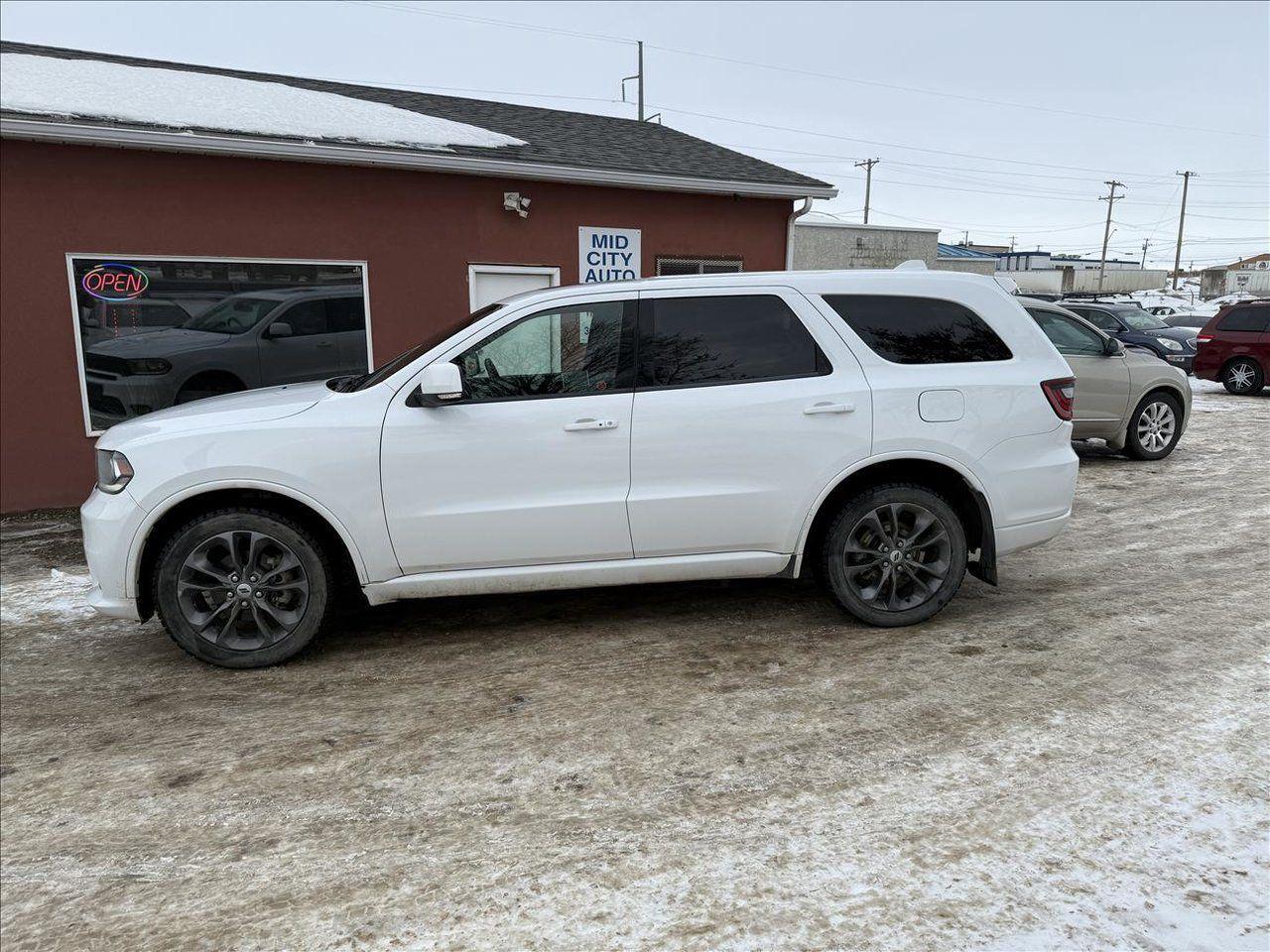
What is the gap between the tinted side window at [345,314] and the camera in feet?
30.9

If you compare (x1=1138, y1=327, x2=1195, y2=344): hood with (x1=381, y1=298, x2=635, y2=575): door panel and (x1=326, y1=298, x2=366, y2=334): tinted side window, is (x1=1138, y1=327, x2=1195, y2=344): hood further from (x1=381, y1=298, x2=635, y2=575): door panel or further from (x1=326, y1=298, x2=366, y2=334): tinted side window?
(x1=381, y1=298, x2=635, y2=575): door panel

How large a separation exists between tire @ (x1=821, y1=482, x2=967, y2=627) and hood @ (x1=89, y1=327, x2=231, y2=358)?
6884 mm

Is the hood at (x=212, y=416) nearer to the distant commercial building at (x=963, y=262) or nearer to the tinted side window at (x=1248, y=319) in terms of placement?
the tinted side window at (x=1248, y=319)

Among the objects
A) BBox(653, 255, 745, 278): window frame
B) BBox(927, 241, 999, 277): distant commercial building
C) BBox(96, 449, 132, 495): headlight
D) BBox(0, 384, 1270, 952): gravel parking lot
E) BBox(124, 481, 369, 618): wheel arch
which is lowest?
BBox(0, 384, 1270, 952): gravel parking lot

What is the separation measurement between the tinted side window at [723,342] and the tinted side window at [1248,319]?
16.4 metres

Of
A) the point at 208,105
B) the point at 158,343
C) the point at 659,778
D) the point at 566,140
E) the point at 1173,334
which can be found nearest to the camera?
the point at 659,778

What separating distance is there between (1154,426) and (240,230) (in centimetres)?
1013

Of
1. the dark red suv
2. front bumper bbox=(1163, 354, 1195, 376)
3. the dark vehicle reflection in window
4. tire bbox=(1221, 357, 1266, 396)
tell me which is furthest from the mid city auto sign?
front bumper bbox=(1163, 354, 1195, 376)

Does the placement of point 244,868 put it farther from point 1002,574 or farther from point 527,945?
point 1002,574

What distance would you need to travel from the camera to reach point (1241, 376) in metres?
17.1

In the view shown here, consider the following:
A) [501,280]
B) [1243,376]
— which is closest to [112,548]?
[501,280]

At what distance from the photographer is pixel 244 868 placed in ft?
9.48

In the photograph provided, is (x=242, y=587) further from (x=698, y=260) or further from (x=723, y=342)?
(x=698, y=260)

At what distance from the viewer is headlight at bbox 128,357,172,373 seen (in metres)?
8.55
